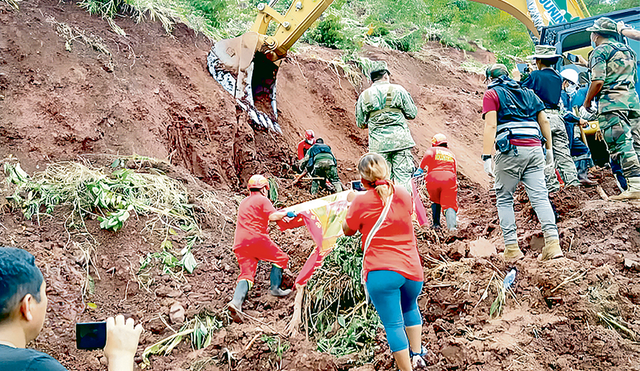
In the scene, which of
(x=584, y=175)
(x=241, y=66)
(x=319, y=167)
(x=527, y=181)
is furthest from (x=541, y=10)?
(x=527, y=181)

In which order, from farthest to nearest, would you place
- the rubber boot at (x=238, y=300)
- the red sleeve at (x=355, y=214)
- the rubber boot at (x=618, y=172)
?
the rubber boot at (x=618, y=172), the rubber boot at (x=238, y=300), the red sleeve at (x=355, y=214)

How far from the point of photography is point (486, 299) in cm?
410

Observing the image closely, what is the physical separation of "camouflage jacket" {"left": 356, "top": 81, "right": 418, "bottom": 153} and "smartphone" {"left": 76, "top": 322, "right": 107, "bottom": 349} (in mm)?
3984

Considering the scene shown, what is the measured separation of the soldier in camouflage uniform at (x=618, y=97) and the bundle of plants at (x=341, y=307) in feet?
9.47

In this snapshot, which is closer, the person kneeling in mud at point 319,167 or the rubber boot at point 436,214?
the rubber boot at point 436,214

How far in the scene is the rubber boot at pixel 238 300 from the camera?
477 cm

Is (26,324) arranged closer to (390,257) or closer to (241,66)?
(390,257)

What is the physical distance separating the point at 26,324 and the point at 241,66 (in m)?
8.29

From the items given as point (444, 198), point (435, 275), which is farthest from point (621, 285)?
point (444, 198)

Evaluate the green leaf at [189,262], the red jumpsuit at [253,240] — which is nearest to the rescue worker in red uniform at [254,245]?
the red jumpsuit at [253,240]

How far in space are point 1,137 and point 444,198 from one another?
554cm

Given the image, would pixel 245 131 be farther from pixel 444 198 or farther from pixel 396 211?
pixel 396 211

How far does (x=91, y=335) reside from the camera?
1.69 m

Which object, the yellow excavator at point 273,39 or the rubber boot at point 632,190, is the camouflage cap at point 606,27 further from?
the yellow excavator at point 273,39
